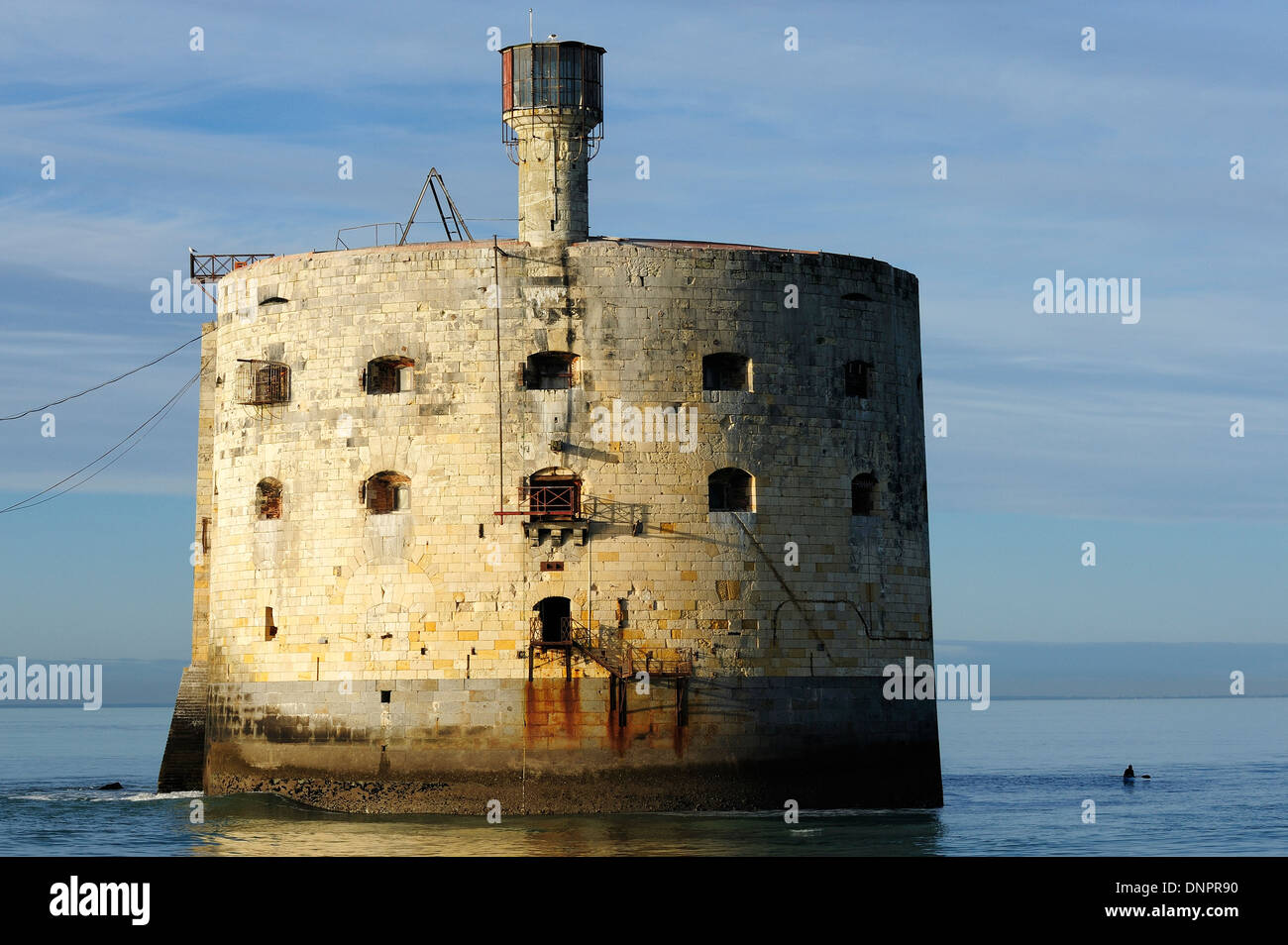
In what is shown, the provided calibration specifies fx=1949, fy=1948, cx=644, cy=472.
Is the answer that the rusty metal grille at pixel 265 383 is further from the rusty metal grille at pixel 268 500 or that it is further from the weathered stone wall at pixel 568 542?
the rusty metal grille at pixel 268 500

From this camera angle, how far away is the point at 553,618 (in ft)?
118

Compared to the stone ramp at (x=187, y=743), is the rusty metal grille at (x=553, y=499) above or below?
above

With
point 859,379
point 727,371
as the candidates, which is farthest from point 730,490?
point 859,379

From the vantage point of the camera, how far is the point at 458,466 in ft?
119

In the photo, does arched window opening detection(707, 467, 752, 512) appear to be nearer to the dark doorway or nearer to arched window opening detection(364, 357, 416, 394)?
the dark doorway

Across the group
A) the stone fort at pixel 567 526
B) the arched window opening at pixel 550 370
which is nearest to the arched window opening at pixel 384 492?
the stone fort at pixel 567 526

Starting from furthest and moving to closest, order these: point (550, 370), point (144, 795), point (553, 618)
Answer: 1. point (144, 795)
2. point (550, 370)
3. point (553, 618)

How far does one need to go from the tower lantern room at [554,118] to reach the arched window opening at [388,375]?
3.52m

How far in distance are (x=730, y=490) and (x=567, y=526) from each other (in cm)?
332

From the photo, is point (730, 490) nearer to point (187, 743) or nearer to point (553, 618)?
point (553, 618)

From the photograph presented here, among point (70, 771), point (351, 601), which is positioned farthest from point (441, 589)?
point (70, 771)

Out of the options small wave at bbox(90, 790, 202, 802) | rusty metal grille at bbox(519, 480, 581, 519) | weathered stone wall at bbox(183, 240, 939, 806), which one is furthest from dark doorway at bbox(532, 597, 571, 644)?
small wave at bbox(90, 790, 202, 802)

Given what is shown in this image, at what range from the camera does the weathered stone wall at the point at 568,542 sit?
35906mm
